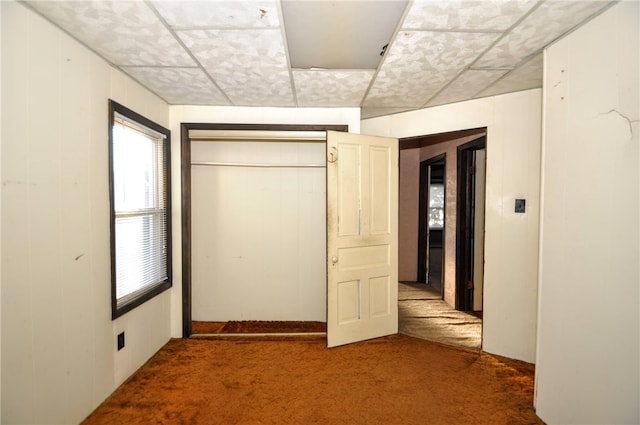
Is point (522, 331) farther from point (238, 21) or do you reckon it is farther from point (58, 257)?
point (58, 257)

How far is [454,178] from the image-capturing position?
4.29 meters

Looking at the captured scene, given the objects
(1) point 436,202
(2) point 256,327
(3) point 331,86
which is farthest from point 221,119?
(1) point 436,202

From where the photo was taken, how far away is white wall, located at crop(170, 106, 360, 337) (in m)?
3.18

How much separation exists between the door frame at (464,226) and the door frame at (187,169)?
183 cm

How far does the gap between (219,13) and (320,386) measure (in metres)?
2.55

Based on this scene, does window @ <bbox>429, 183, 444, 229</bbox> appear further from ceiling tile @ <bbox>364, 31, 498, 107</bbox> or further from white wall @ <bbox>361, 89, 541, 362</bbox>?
ceiling tile @ <bbox>364, 31, 498, 107</bbox>

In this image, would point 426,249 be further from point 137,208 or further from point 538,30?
point 137,208

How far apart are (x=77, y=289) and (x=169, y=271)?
1207mm

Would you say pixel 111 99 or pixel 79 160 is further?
pixel 111 99

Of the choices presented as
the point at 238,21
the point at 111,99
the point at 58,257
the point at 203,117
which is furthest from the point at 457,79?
the point at 58,257

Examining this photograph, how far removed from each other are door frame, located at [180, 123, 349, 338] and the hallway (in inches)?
91.9

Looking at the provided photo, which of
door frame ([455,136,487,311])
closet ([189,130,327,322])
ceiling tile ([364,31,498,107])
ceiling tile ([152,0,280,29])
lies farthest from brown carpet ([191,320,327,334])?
ceiling tile ([152,0,280,29])

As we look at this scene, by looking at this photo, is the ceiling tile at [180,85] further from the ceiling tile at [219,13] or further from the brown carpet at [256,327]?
the brown carpet at [256,327]

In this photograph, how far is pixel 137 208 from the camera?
265 centimetres
